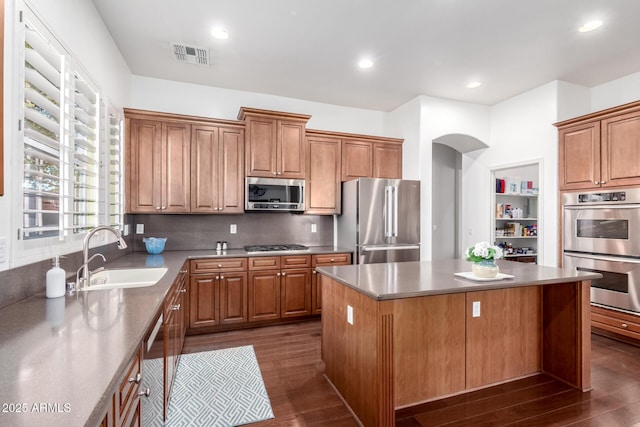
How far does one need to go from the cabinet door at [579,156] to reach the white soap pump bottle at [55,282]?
4868 millimetres

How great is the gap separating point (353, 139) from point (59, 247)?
3.58m

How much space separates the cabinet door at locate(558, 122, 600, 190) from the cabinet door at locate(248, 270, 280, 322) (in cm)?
369

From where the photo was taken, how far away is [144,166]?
3.61m

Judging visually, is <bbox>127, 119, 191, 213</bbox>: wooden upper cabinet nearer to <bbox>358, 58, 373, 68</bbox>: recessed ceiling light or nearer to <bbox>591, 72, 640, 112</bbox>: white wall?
<bbox>358, 58, 373, 68</bbox>: recessed ceiling light

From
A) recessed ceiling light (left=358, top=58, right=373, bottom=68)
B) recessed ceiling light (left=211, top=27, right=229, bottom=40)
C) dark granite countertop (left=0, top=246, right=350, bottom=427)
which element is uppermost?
recessed ceiling light (left=358, top=58, right=373, bottom=68)

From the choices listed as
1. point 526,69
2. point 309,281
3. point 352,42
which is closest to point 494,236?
point 526,69

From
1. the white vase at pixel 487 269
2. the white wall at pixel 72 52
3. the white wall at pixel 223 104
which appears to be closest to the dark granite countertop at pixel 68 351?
the white wall at pixel 72 52

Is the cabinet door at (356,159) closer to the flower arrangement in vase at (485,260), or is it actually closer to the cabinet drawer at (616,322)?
the flower arrangement in vase at (485,260)

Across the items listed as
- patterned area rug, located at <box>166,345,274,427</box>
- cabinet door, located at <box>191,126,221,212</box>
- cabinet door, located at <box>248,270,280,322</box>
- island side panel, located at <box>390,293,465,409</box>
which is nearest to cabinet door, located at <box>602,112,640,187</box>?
island side panel, located at <box>390,293,465,409</box>

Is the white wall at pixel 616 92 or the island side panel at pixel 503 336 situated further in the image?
the white wall at pixel 616 92

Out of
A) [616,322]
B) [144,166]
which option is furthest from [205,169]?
[616,322]

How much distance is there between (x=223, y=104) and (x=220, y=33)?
4.39ft

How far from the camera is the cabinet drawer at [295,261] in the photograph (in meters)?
3.85

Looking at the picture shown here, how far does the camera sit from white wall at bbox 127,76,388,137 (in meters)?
3.94
